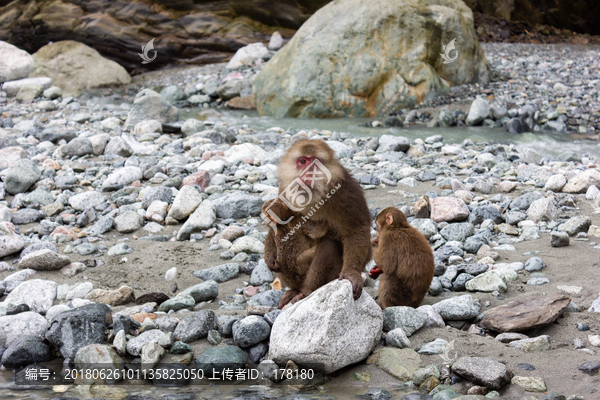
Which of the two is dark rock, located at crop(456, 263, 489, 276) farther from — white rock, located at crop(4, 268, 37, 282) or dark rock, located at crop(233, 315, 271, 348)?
white rock, located at crop(4, 268, 37, 282)

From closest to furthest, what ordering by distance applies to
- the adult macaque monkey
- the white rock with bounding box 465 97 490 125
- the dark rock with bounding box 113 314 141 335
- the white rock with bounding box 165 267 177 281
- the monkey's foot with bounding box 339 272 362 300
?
the monkey's foot with bounding box 339 272 362 300, the adult macaque monkey, the dark rock with bounding box 113 314 141 335, the white rock with bounding box 165 267 177 281, the white rock with bounding box 465 97 490 125

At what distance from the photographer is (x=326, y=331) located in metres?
2.82

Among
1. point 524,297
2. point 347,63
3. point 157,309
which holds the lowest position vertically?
point 157,309

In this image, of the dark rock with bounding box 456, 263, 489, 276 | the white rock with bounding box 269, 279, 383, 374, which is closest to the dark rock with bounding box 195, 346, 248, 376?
the white rock with bounding box 269, 279, 383, 374

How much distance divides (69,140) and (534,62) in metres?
11.2

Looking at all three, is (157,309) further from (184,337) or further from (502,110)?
(502,110)

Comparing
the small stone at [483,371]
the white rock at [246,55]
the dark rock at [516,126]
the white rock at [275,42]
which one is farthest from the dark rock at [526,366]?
the white rock at [275,42]

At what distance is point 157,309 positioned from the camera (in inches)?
146

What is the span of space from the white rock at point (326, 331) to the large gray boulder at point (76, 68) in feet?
41.0

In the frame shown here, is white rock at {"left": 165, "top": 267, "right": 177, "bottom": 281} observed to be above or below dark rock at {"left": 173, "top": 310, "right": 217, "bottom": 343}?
below

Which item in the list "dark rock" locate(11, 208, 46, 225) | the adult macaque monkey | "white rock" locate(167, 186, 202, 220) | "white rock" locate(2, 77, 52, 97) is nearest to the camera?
the adult macaque monkey

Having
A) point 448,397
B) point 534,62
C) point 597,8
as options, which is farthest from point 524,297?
point 597,8
